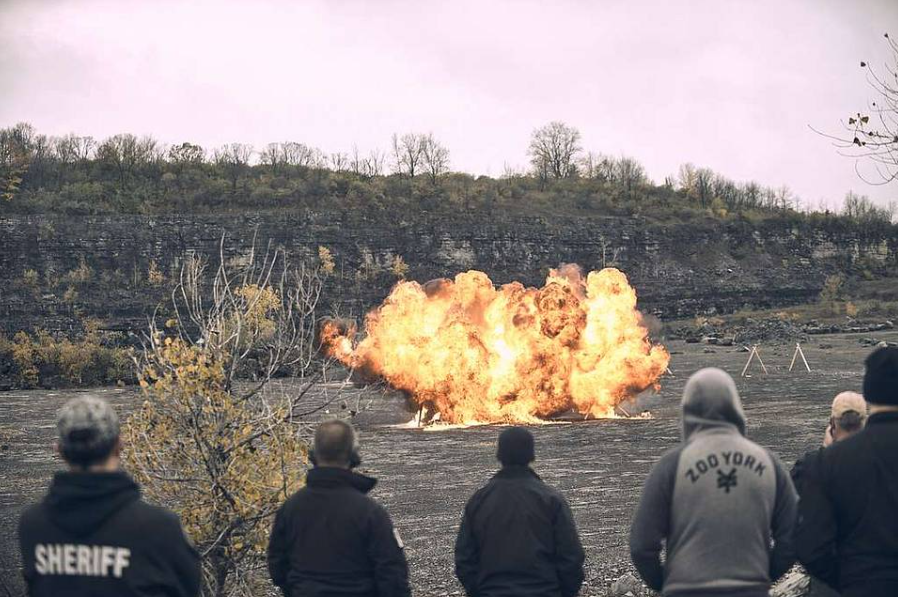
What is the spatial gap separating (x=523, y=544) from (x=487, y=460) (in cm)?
1924

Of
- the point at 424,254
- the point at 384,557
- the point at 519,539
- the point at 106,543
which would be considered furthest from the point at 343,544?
the point at 424,254

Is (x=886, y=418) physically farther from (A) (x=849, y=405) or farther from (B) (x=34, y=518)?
(B) (x=34, y=518)

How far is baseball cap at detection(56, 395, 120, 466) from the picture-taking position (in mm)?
5215

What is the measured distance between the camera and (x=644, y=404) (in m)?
39.2

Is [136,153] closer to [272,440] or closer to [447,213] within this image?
[447,213]

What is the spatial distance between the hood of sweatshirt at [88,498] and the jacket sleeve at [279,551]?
1.63m

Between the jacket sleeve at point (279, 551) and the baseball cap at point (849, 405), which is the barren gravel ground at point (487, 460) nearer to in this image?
the baseball cap at point (849, 405)

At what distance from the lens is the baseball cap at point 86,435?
5.21 metres

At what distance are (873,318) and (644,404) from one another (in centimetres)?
5936

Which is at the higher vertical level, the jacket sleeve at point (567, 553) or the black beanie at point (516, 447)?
the black beanie at point (516, 447)

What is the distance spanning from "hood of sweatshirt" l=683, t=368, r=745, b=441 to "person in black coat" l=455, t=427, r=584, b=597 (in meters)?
1.25

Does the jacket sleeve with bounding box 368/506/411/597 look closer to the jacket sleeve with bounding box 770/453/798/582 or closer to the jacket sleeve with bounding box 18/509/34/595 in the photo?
the jacket sleeve with bounding box 18/509/34/595

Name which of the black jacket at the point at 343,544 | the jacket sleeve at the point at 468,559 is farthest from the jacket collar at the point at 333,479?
the jacket sleeve at the point at 468,559

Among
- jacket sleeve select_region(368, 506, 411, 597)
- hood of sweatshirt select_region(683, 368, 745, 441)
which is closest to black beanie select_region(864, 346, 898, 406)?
hood of sweatshirt select_region(683, 368, 745, 441)
